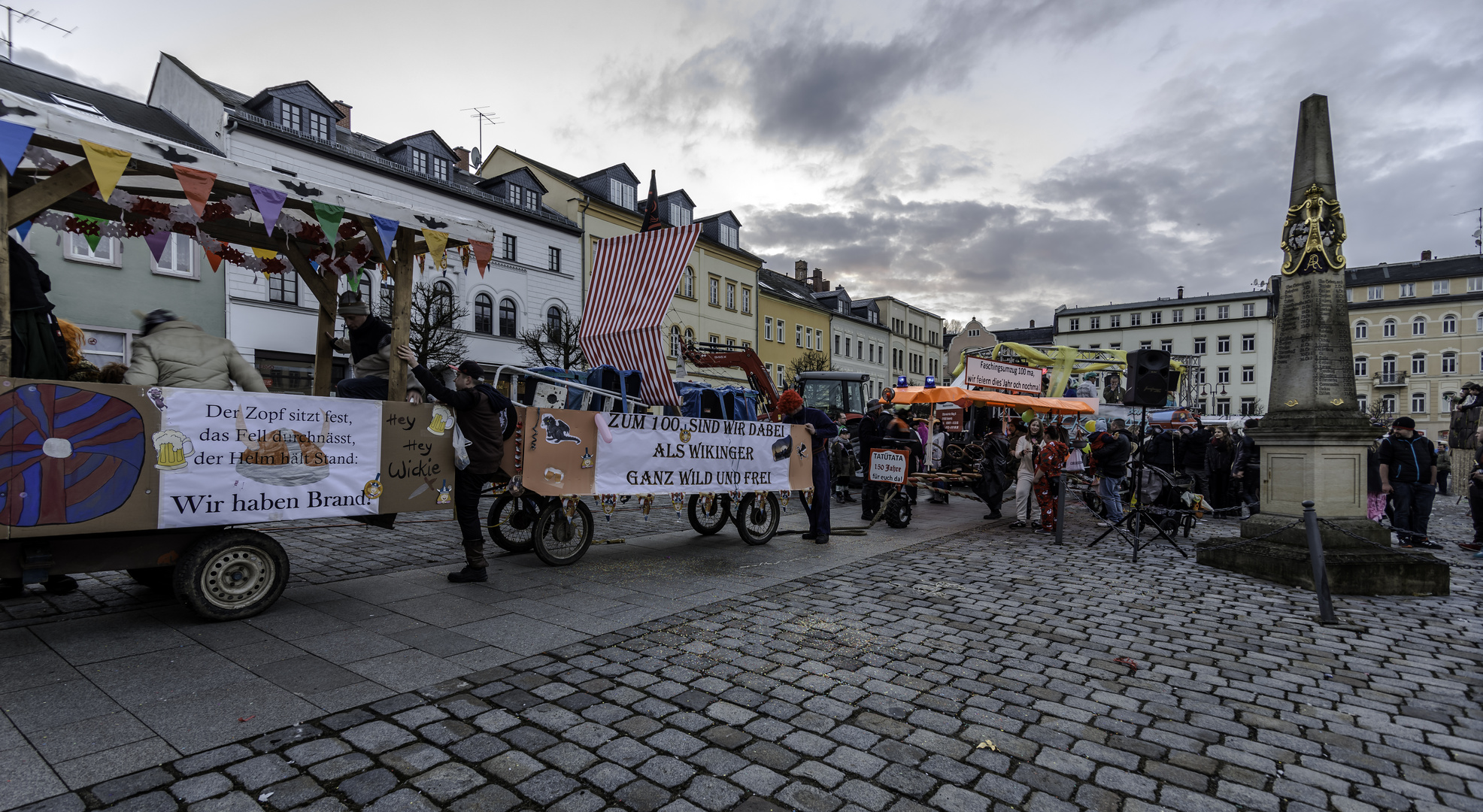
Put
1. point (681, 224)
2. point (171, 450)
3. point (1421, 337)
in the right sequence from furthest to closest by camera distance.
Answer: point (1421, 337) → point (681, 224) → point (171, 450)

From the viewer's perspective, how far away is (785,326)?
52125mm

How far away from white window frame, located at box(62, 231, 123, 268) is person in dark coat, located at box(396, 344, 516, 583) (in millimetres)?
19273

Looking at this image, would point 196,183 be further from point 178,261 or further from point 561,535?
→ point 178,261

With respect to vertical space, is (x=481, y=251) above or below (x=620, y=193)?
below

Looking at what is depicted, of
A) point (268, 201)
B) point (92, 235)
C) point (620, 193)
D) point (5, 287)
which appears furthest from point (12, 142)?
point (620, 193)

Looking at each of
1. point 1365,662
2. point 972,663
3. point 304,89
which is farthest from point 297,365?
point 1365,662

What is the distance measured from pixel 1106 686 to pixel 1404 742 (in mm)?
1297

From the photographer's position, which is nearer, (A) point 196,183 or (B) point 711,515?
(A) point 196,183

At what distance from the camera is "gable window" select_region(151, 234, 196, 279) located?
21.2 metres

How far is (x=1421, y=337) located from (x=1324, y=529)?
281 feet

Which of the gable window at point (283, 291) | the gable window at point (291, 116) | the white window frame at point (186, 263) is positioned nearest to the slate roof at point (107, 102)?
the gable window at point (291, 116)

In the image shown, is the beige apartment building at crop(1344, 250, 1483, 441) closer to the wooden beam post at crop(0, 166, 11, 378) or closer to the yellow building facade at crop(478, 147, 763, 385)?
the yellow building facade at crop(478, 147, 763, 385)

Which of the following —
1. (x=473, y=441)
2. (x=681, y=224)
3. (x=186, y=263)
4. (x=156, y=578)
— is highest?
(x=681, y=224)

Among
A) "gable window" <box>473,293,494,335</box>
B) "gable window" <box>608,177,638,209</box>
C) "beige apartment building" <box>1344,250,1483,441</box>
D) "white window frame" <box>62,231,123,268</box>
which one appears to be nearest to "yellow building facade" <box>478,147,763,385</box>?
"gable window" <box>608,177,638,209</box>
